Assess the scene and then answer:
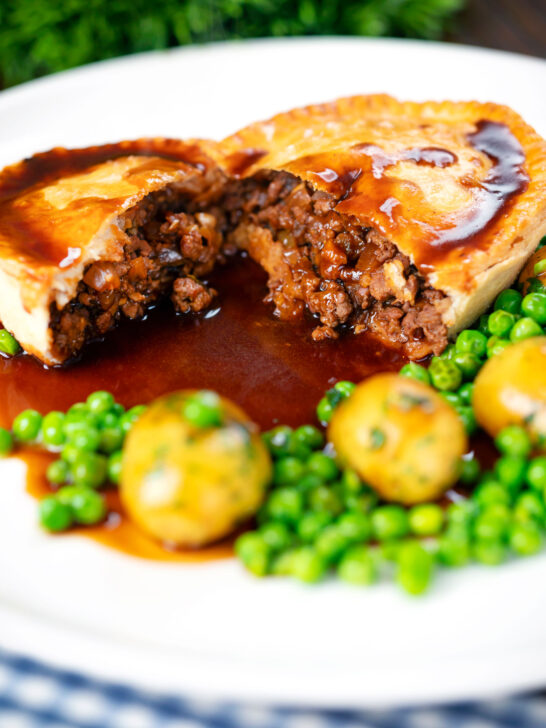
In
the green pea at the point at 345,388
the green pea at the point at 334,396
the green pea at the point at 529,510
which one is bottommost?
the green pea at the point at 345,388

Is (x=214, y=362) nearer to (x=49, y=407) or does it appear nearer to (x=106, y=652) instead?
(x=49, y=407)

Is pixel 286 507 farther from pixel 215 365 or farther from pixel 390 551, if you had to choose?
pixel 215 365

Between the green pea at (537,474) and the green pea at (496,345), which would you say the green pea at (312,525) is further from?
the green pea at (496,345)

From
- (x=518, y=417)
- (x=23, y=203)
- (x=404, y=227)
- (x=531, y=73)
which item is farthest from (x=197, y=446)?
(x=531, y=73)

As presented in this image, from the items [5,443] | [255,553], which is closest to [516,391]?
[255,553]

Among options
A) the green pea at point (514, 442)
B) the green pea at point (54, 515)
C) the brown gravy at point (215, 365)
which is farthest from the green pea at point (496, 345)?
the green pea at point (54, 515)

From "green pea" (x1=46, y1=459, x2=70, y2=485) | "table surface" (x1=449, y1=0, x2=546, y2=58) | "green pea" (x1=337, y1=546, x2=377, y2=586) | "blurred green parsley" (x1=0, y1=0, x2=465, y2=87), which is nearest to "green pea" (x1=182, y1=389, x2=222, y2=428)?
"green pea" (x1=337, y1=546, x2=377, y2=586)
